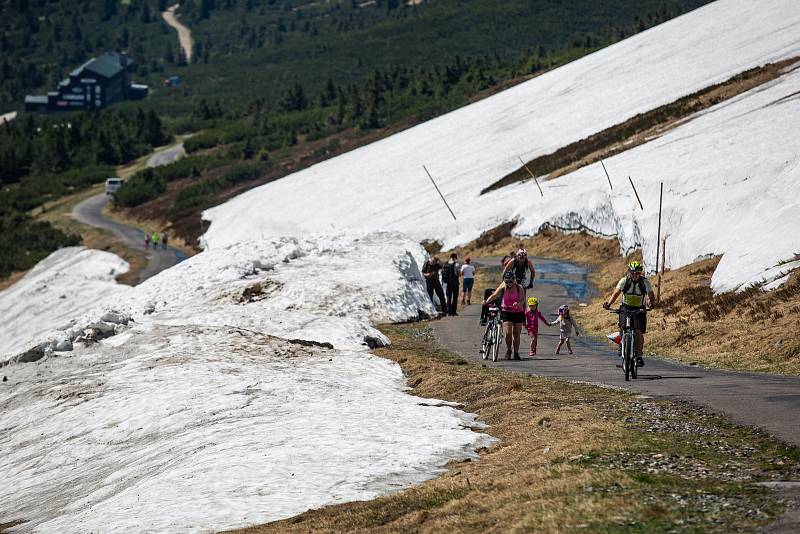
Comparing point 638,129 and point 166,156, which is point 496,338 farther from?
point 166,156

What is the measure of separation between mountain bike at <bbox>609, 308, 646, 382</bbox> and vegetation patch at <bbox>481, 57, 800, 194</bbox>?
127 feet

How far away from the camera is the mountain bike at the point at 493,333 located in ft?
71.3

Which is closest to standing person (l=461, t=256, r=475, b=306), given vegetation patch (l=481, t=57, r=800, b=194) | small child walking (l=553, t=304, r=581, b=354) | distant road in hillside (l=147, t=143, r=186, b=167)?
small child walking (l=553, t=304, r=581, b=354)

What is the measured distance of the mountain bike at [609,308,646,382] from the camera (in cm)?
1694

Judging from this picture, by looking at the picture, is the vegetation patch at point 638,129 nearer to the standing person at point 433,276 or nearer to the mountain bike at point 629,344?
the standing person at point 433,276

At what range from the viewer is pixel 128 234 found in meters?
95.2

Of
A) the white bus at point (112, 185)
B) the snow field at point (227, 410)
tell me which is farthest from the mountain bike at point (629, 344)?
the white bus at point (112, 185)

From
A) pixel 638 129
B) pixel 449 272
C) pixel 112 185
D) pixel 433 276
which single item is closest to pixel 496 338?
pixel 449 272

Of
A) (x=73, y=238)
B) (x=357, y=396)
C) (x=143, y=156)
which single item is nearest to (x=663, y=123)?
(x=357, y=396)

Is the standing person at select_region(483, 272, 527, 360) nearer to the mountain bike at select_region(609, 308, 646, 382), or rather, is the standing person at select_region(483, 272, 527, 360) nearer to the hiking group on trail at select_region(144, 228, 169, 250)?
the mountain bike at select_region(609, 308, 646, 382)

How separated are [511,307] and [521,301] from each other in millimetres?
267

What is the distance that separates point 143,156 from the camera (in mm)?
163625

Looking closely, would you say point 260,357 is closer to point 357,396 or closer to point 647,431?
point 357,396

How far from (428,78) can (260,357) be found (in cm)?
12642
